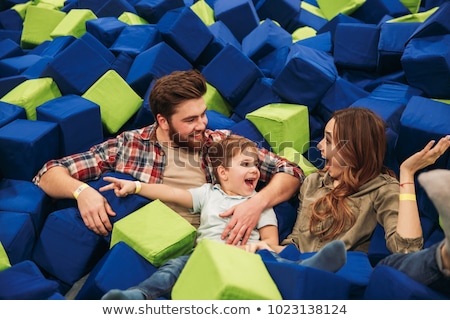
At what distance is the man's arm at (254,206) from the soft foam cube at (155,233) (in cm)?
16

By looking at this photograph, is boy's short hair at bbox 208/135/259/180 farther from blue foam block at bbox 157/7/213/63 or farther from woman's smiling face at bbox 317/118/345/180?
blue foam block at bbox 157/7/213/63

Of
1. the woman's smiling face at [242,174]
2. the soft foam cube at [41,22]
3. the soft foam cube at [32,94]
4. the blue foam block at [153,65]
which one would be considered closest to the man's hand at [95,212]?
the woman's smiling face at [242,174]

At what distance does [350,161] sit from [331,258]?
21.5 inches

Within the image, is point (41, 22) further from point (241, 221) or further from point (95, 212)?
point (241, 221)

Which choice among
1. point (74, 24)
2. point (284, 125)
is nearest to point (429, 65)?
point (284, 125)

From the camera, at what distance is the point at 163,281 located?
1.55m

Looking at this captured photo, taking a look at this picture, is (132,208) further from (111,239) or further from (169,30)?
(169,30)

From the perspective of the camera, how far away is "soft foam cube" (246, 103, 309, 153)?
2354mm

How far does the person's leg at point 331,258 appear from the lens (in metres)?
1.37

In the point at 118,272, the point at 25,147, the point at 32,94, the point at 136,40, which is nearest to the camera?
the point at 118,272

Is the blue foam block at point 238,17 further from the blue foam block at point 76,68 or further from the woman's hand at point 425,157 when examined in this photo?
the woman's hand at point 425,157

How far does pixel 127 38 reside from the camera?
3137 millimetres

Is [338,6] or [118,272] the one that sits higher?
[338,6]

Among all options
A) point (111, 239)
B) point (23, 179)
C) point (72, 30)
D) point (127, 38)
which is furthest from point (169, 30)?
point (111, 239)
